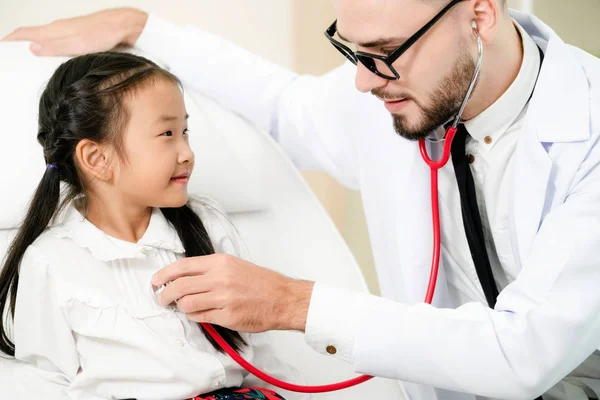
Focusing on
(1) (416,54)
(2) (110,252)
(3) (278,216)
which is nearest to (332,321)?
(2) (110,252)

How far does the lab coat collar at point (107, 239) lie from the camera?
48.5 inches

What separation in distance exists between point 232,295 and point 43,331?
0.36 m

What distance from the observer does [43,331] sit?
3.95ft

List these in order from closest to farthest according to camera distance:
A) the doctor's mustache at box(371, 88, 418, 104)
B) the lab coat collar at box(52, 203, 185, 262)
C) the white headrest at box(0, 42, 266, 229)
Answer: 1. the lab coat collar at box(52, 203, 185, 262)
2. the doctor's mustache at box(371, 88, 418, 104)
3. the white headrest at box(0, 42, 266, 229)

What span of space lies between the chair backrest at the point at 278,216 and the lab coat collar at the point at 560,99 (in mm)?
608

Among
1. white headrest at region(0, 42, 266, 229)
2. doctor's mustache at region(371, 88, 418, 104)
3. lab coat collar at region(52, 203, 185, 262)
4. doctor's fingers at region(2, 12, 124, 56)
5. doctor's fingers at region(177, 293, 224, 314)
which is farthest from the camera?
doctor's fingers at region(2, 12, 124, 56)

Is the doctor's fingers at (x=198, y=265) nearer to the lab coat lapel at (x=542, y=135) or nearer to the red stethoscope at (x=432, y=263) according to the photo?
the red stethoscope at (x=432, y=263)

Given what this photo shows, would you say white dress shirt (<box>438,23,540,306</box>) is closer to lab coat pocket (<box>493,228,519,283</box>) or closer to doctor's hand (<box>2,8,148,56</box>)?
lab coat pocket (<box>493,228,519,283</box>)

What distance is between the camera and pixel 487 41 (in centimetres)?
135

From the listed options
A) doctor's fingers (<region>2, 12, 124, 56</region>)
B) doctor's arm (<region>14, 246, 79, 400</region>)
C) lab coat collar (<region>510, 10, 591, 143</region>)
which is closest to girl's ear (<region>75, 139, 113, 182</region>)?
doctor's arm (<region>14, 246, 79, 400</region>)

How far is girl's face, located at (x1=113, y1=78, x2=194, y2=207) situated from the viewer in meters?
1.25

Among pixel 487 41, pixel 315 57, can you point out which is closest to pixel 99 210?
pixel 487 41

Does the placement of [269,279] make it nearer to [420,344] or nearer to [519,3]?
[420,344]

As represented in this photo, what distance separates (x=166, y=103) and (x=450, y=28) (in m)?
0.54
